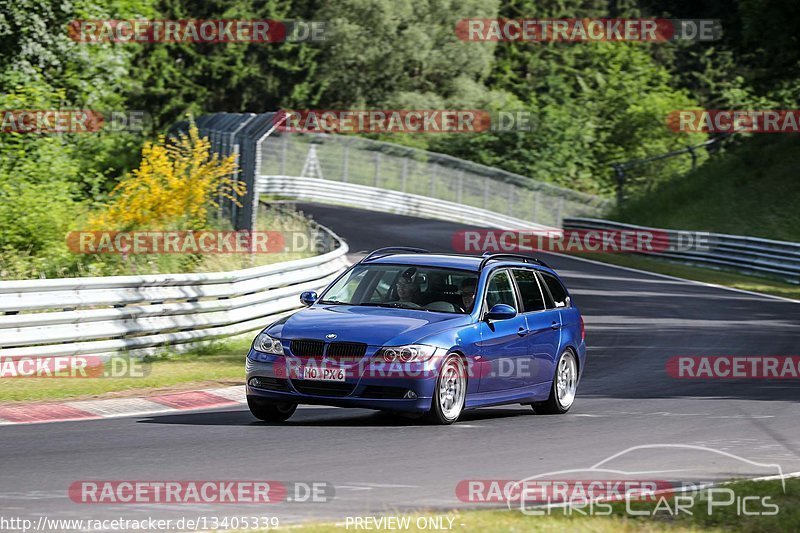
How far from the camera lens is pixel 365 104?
72.3 meters

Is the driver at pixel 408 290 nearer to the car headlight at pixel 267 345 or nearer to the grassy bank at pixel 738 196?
the car headlight at pixel 267 345

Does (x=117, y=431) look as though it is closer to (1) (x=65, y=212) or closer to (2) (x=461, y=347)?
(2) (x=461, y=347)

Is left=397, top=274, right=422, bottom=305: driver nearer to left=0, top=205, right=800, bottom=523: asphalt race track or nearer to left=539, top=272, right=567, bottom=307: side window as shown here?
left=0, top=205, right=800, bottom=523: asphalt race track

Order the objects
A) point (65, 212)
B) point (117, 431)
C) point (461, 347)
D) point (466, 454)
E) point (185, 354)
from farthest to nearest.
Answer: point (65, 212) < point (185, 354) < point (461, 347) < point (117, 431) < point (466, 454)

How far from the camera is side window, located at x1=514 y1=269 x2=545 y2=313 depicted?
1366 centimetres

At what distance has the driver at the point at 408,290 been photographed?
12.7m

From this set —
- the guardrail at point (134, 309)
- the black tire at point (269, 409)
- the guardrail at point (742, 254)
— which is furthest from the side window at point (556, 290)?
the guardrail at point (742, 254)

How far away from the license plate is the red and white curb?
1904 millimetres

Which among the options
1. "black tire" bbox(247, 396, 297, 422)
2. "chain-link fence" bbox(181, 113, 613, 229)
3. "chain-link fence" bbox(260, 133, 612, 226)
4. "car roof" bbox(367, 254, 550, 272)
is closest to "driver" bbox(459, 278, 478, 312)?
"car roof" bbox(367, 254, 550, 272)

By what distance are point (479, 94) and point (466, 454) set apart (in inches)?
2464

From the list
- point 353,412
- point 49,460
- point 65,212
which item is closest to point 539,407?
point 353,412

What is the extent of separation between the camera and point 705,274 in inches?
1396

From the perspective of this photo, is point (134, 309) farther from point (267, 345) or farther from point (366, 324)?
point (366, 324)

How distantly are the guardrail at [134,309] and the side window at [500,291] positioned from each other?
5063 mm
